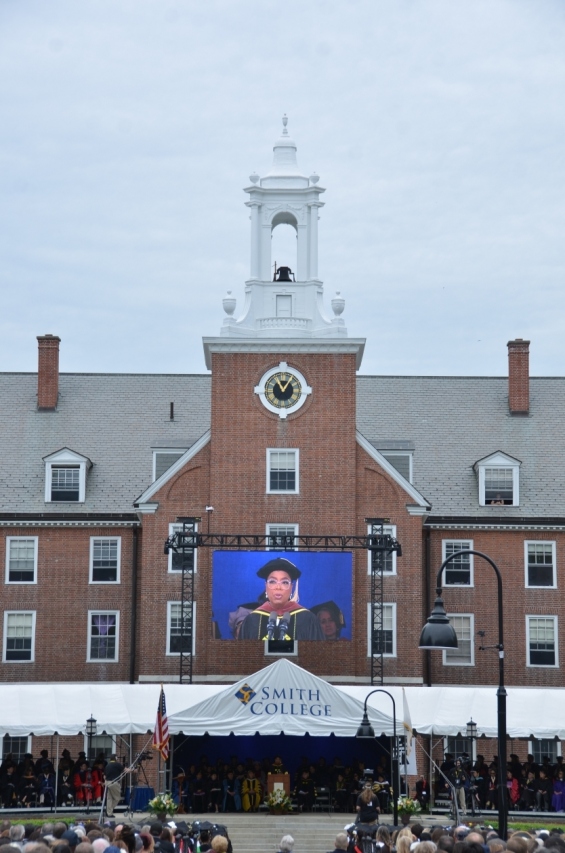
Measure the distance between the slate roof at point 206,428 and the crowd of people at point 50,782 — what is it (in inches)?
412

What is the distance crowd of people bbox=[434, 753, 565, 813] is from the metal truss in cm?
419

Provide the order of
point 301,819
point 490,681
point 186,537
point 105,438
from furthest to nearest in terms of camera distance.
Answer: point 105,438, point 490,681, point 186,537, point 301,819

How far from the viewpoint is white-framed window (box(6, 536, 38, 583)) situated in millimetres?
52094

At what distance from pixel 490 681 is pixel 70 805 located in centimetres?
1597

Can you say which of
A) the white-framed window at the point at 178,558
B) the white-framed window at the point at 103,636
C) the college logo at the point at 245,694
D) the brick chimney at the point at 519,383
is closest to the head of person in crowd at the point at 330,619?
the white-framed window at the point at 178,558

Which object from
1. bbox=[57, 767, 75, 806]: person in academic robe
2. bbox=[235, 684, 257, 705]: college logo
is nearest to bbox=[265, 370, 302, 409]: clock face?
bbox=[235, 684, 257, 705]: college logo

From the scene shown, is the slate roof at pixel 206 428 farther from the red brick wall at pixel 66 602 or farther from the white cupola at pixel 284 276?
the white cupola at pixel 284 276

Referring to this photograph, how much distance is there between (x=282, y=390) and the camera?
165ft

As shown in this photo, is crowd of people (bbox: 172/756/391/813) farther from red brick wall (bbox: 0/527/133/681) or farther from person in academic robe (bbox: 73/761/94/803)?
red brick wall (bbox: 0/527/133/681)

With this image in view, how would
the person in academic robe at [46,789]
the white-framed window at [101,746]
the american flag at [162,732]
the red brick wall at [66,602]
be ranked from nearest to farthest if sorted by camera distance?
the american flag at [162,732], the person in academic robe at [46,789], the white-framed window at [101,746], the red brick wall at [66,602]

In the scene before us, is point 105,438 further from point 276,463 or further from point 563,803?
point 563,803

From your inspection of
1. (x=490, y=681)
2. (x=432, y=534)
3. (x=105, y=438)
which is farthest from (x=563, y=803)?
(x=105, y=438)

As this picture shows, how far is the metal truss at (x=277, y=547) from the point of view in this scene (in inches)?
1864

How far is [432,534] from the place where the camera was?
5262 centimetres
